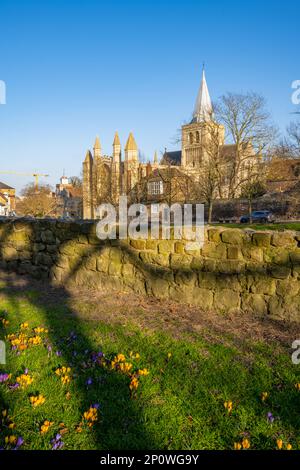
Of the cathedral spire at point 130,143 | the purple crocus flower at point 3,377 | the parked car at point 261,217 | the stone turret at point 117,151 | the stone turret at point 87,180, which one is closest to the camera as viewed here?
the purple crocus flower at point 3,377

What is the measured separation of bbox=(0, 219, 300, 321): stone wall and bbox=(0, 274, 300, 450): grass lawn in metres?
0.61

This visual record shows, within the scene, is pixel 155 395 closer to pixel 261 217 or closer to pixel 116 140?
pixel 261 217

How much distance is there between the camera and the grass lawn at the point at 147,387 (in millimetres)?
2621

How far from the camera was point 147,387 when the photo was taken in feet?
10.7

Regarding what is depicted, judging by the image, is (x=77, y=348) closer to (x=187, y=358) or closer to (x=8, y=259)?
(x=187, y=358)

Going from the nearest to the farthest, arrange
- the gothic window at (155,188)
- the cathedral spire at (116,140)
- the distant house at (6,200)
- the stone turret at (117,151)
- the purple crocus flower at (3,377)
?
the purple crocus flower at (3,377) → the gothic window at (155,188) → the distant house at (6,200) → the stone turret at (117,151) → the cathedral spire at (116,140)

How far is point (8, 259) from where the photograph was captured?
8.57 m

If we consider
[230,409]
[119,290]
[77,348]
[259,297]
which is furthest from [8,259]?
[230,409]

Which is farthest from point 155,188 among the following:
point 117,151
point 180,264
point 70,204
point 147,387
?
point 70,204

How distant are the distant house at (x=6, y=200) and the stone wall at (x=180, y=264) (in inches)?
2362

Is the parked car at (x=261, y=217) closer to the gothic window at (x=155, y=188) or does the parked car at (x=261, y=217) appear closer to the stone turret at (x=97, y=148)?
the gothic window at (x=155, y=188)

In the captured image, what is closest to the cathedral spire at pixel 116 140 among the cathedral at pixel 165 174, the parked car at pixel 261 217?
the cathedral at pixel 165 174
